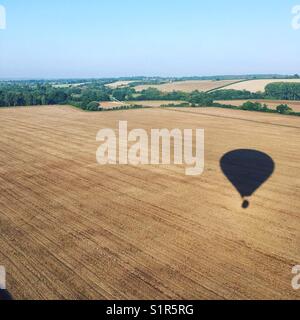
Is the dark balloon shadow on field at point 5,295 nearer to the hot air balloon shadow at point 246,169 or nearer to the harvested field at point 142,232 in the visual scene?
the harvested field at point 142,232

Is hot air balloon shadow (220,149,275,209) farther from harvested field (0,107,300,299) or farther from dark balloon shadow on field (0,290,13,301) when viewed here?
dark balloon shadow on field (0,290,13,301)

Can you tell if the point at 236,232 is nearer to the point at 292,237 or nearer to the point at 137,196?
the point at 292,237

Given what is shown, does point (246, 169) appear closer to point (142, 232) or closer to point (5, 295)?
point (142, 232)

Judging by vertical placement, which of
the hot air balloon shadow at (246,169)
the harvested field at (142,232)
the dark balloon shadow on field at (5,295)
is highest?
the hot air balloon shadow at (246,169)

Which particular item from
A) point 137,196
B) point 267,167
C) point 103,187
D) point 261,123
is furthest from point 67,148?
point 261,123

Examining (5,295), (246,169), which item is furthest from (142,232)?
(246,169)

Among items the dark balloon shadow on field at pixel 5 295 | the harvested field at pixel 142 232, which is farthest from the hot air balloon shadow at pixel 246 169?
the dark balloon shadow on field at pixel 5 295

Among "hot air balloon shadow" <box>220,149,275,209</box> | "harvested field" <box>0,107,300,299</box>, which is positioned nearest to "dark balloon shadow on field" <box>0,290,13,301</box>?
"harvested field" <box>0,107,300,299</box>
